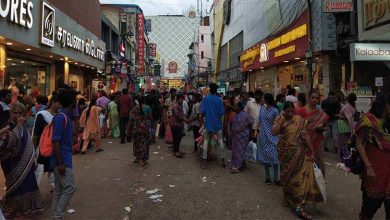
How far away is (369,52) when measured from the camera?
14148 mm

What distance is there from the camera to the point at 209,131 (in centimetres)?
930

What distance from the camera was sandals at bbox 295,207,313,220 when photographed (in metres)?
5.57

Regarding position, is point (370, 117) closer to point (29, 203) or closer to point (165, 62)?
point (29, 203)

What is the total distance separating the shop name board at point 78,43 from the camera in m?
16.1

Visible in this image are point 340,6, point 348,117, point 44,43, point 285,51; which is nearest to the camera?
point 348,117

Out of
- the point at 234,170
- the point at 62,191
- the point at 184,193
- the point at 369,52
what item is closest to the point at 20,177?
the point at 62,191

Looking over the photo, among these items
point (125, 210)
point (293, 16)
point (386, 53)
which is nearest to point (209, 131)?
point (125, 210)

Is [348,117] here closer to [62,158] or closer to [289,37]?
[62,158]

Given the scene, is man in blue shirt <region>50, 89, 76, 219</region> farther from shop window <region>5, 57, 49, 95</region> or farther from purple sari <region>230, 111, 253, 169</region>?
shop window <region>5, 57, 49, 95</region>

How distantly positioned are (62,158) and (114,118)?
10.3 meters

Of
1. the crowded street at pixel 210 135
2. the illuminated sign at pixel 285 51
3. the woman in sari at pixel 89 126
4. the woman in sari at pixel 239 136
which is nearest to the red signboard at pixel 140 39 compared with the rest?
the crowded street at pixel 210 135

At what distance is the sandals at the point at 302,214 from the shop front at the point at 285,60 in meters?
12.1

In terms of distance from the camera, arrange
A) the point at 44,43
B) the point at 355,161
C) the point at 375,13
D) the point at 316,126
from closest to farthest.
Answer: the point at 355,161 → the point at 316,126 → the point at 375,13 → the point at 44,43

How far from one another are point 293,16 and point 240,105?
39.0 feet
